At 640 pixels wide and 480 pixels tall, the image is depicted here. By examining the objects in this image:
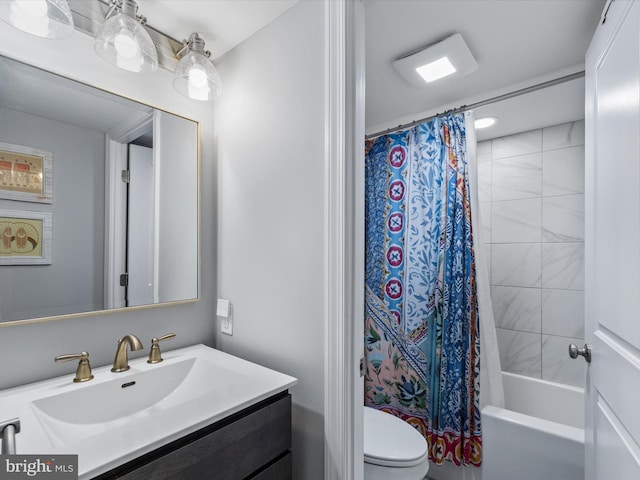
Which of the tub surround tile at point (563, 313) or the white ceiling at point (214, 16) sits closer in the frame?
the white ceiling at point (214, 16)

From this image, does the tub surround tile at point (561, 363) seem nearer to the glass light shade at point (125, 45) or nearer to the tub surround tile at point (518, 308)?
the tub surround tile at point (518, 308)

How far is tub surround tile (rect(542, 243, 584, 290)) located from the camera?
210 cm

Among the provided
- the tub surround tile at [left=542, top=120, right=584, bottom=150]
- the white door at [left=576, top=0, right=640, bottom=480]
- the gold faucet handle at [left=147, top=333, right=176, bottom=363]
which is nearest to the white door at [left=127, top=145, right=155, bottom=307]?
the gold faucet handle at [left=147, top=333, right=176, bottom=363]

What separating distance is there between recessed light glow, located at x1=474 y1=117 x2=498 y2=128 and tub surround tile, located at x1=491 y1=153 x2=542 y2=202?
15.9 inches

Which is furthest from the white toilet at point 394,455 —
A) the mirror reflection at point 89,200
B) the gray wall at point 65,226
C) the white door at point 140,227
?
the gray wall at point 65,226

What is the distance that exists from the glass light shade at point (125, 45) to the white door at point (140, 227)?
0.27 metres

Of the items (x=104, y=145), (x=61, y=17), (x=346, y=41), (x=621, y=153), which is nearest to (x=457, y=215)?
(x=621, y=153)

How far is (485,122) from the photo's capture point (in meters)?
2.06

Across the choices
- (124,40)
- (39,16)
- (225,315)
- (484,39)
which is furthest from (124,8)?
(484,39)

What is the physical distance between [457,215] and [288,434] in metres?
1.35

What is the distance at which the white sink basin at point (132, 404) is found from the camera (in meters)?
0.63

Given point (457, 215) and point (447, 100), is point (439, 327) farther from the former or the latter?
point (447, 100)

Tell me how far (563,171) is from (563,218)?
316 millimetres

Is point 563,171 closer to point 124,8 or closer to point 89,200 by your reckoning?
point 124,8
